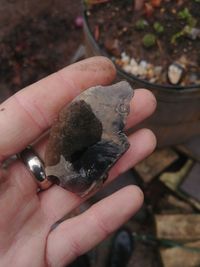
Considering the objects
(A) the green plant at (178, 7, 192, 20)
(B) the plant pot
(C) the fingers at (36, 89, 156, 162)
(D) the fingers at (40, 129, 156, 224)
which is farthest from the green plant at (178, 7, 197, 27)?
(D) the fingers at (40, 129, 156, 224)

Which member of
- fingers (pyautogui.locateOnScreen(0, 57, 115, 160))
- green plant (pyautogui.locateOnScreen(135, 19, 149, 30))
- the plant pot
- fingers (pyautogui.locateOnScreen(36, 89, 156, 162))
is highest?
fingers (pyautogui.locateOnScreen(0, 57, 115, 160))

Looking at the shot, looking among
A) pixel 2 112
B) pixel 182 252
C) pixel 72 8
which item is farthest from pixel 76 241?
pixel 72 8

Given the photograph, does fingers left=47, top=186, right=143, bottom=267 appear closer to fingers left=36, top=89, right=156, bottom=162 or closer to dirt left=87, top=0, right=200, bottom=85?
fingers left=36, top=89, right=156, bottom=162

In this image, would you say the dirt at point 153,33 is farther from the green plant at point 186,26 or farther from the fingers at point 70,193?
the fingers at point 70,193

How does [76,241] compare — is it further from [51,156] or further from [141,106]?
[141,106]

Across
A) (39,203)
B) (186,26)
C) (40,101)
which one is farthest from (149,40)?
(39,203)

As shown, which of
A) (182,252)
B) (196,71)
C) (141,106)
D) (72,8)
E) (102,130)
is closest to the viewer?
(102,130)
